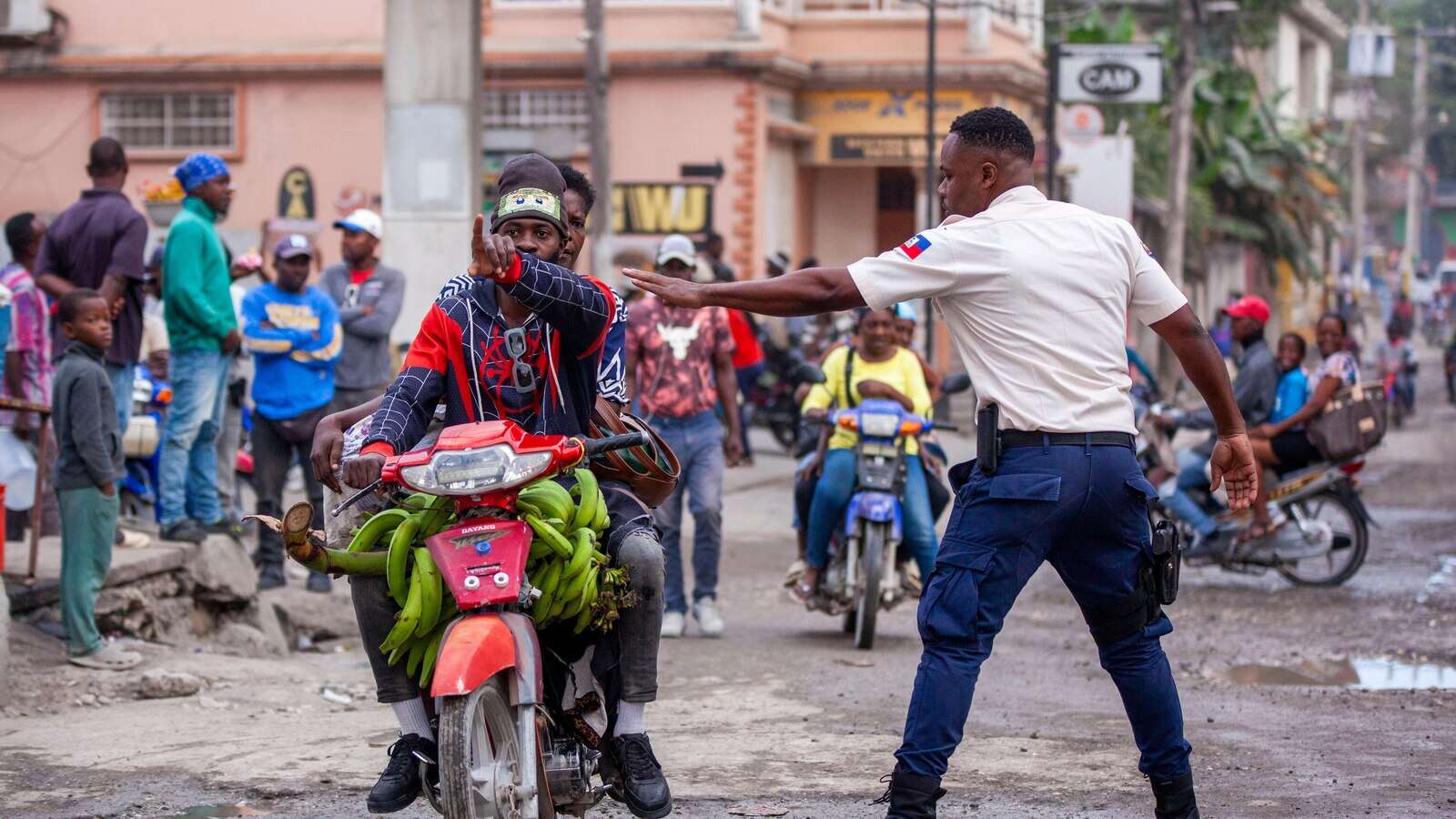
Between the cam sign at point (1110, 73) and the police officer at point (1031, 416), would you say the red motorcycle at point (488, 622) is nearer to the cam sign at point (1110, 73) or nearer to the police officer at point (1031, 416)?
the police officer at point (1031, 416)

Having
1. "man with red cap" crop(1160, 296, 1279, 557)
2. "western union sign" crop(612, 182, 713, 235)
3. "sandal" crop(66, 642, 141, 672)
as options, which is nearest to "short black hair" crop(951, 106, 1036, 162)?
"sandal" crop(66, 642, 141, 672)

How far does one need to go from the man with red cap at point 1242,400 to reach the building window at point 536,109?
54.8ft

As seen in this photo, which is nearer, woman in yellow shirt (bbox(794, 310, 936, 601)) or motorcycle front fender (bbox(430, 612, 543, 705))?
motorcycle front fender (bbox(430, 612, 543, 705))

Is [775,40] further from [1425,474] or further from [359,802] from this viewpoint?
[359,802]

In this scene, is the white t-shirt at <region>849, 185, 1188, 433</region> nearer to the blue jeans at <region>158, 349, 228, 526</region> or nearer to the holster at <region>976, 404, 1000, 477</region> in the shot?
the holster at <region>976, 404, 1000, 477</region>

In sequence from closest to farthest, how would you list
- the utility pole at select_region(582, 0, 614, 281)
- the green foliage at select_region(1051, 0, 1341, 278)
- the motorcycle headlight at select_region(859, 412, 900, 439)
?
1. the motorcycle headlight at select_region(859, 412, 900, 439)
2. the utility pole at select_region(582, 0, 614, 281)
3. the green foliage at select_region(1051, 0, 1341, 278)

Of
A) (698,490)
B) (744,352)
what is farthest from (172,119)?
(698,490)

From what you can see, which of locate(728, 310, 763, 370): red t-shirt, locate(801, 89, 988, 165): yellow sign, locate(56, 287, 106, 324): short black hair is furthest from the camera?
locate(801, 89, 988, 165): yellow sign

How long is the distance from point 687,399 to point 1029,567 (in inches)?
184

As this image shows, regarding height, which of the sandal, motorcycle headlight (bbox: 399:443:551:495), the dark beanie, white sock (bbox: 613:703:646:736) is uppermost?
the dark beanie

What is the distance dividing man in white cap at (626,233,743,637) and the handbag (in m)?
4.10

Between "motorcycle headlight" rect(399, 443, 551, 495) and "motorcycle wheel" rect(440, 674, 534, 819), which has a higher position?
"motorcycle headlight" rect(399, 443, 551, 495)

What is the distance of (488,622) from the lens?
469 centimetres

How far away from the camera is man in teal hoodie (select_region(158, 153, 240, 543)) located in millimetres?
10133
